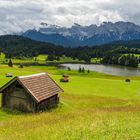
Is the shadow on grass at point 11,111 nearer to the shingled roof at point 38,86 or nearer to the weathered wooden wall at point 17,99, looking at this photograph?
the weathered wooden wall at point 17,99

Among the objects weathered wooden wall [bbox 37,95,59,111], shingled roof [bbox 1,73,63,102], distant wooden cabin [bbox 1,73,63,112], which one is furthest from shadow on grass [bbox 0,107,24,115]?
shingled roof [bbox 1,73,63,102]

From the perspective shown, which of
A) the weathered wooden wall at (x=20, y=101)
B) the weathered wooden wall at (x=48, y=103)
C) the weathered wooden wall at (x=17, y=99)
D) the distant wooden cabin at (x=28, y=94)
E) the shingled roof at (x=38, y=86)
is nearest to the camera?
the shingled roof at (x=38, y=86)

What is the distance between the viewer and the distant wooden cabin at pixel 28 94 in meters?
42.1

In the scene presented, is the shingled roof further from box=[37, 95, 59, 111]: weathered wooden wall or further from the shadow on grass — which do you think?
the shadow on grass

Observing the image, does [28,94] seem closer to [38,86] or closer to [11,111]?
[38,86]

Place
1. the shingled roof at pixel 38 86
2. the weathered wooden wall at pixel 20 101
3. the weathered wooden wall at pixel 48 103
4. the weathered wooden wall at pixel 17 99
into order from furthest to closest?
the weathered wooden wall at pixel 48 103
the weathered wooden wall at pixel 17 99
the weathered wooden wall at pixel 20 101
the shingled roof at pixel 38 86

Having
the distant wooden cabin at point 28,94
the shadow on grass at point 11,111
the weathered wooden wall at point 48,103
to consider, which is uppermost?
the distant wooden cabin at point 28,94

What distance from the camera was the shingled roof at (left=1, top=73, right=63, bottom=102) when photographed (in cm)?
4189

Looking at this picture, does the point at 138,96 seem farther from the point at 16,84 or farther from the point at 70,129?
the point at 70,129

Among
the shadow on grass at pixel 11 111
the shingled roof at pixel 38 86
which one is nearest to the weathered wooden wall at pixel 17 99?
the shadow on grass at pixel 11 111

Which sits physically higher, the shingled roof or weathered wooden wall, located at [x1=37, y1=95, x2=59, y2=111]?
the shingled roof

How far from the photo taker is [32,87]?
4259 centimetres

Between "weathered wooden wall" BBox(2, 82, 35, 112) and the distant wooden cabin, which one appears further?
"weathered wooden wall" BBox(2, 82, 35, 112)

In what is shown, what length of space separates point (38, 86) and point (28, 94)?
2.04 metres
